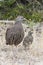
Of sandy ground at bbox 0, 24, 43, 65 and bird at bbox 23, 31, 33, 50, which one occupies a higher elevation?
bird at bbox 23, 31, 33, 50

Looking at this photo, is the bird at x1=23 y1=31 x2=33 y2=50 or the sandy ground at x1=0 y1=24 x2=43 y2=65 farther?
the bird at x1=23 y1=31 x2=33 y2=50

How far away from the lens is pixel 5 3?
1238cm

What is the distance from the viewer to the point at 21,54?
8828mm

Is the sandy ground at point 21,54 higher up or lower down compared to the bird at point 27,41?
lower down

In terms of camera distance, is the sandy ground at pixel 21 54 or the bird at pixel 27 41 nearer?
the sandy ground at pixel 21 54

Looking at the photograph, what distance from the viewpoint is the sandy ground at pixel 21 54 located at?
8.31m

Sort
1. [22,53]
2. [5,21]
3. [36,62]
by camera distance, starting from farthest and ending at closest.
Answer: [5,21] < [22,53] < [36,62]

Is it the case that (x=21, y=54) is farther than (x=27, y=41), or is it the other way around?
(x=27, y=41)

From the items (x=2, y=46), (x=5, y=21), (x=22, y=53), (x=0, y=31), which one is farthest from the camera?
(x=5, y=21)

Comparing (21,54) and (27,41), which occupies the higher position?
(27,41)

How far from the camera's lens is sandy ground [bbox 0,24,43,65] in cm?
831

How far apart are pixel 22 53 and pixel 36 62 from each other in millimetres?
662

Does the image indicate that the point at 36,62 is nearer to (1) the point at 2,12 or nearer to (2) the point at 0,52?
(2) the point at 0,52

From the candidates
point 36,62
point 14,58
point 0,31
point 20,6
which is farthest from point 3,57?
point 20,6
